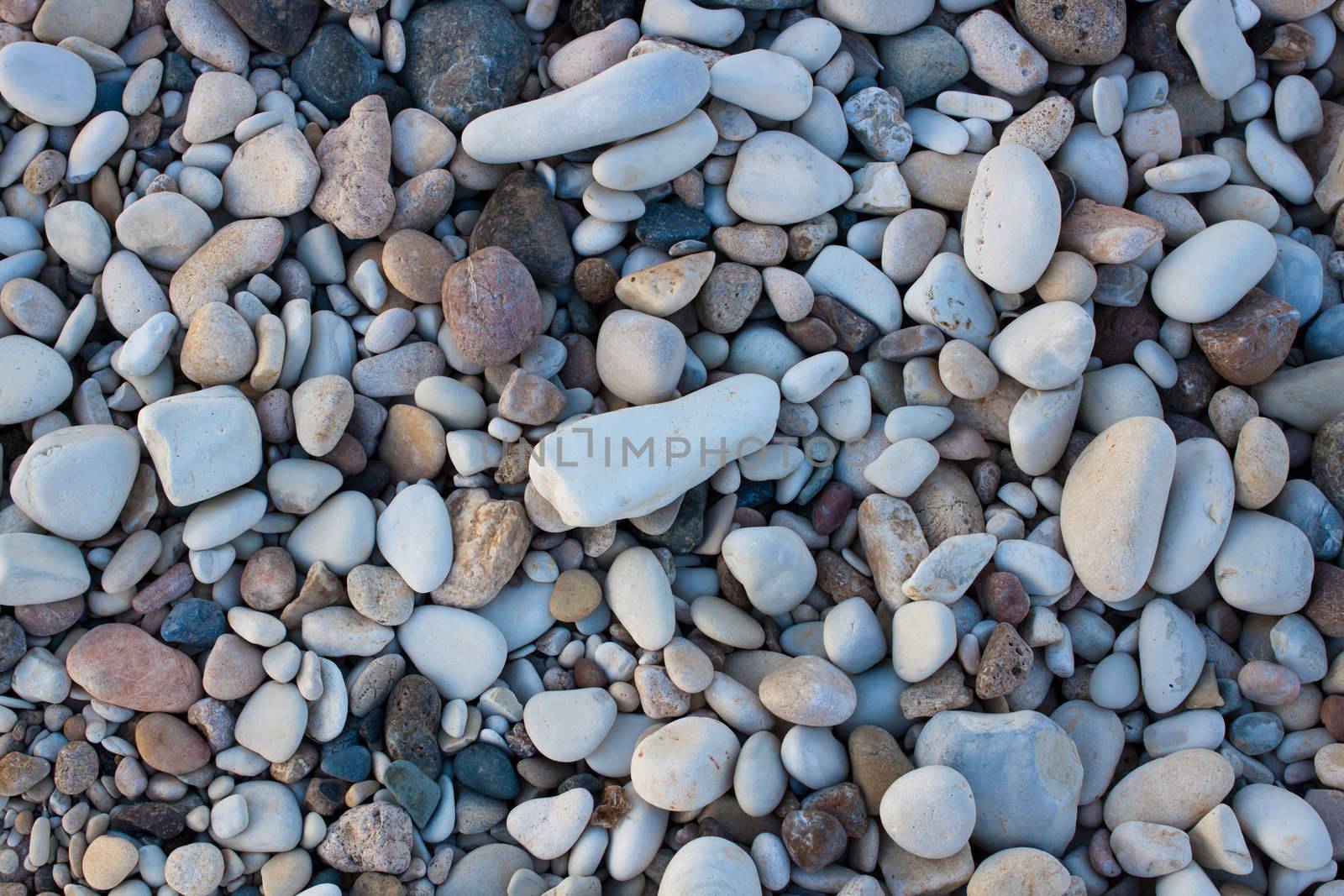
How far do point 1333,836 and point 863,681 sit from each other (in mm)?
800

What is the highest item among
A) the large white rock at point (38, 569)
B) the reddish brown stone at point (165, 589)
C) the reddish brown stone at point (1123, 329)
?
the reddish brown stone at point (1123, 329)

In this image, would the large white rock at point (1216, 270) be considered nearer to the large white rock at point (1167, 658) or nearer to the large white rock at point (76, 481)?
the large white rock at point (1167, 658)

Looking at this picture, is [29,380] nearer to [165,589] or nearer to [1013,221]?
[165,589]

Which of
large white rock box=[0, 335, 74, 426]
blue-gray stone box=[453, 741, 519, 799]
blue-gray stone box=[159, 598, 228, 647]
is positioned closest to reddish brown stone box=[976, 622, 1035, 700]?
blue-gray stone box=[453, 741, 519, 799]

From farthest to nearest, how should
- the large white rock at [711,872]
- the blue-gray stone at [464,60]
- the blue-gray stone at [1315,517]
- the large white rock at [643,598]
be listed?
the blue-gray stone at [464,60] → the blue-gray stone at [1315,517] → the large white rock at [643,598] → the large white rock at [711,872]

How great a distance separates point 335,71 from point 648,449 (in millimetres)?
978

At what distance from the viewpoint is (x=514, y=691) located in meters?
1.82

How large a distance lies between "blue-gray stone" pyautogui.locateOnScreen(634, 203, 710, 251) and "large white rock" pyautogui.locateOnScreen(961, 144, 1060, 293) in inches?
20.3

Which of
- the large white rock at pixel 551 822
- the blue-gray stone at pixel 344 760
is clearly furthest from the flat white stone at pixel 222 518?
the large white rock at pixel 551 822

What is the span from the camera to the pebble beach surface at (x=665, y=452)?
65.9 inches

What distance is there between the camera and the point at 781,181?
1.94 metres

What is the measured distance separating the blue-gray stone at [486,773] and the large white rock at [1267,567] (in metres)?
1.32

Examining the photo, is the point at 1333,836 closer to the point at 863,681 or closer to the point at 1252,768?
the point at 1252,768

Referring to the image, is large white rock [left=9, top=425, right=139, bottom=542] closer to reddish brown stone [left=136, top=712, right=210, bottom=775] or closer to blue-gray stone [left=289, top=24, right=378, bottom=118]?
reddish brown stone [left=136, top=712, right=210, bottom=775]
